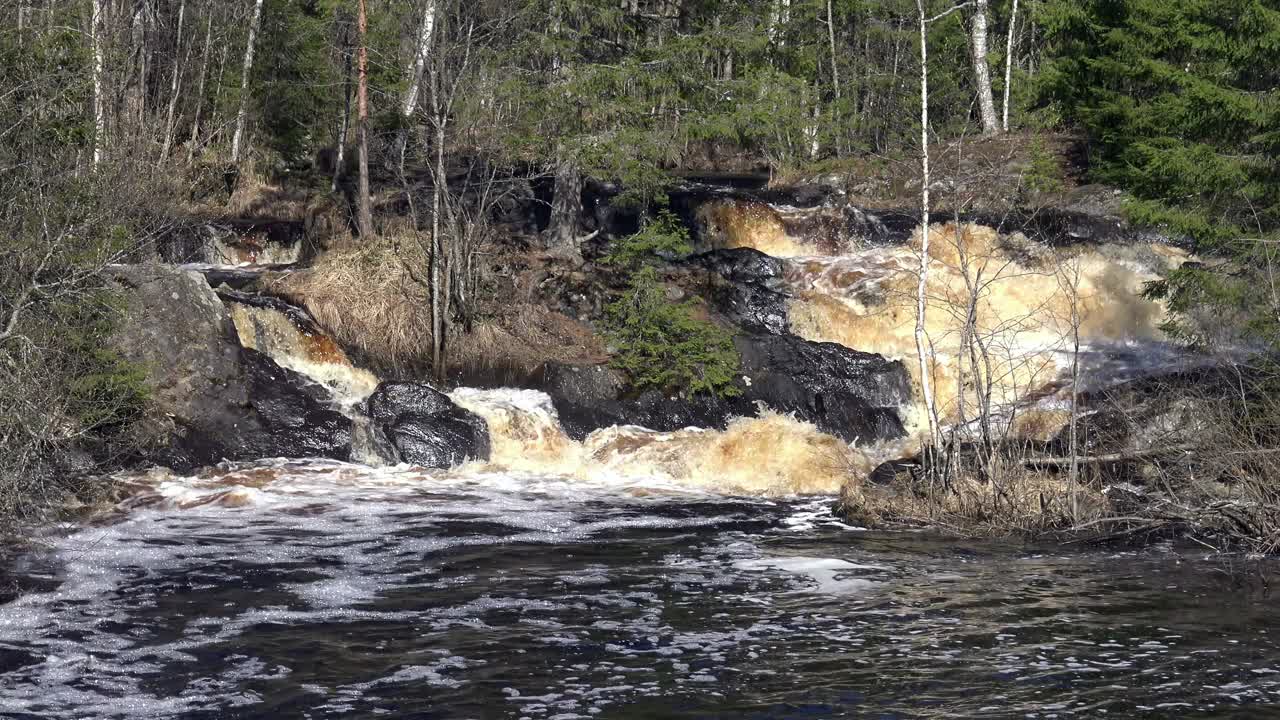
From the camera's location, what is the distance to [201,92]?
1179 inches

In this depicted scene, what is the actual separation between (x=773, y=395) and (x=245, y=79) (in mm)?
16944

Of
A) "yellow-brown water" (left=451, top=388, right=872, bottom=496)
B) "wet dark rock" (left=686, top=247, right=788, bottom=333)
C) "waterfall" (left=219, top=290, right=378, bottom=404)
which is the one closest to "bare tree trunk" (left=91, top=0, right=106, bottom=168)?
"waterfall" (left=219, top=290, right=378, bottom=404)

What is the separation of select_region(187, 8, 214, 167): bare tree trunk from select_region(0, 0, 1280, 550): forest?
6.0 inches

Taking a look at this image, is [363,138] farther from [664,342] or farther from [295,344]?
[664,342]

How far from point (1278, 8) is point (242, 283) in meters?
15.9

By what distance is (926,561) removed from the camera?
11750 mm

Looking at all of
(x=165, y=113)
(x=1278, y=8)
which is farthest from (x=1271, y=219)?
(x=165, y=113)

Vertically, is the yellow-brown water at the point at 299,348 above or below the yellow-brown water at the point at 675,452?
above

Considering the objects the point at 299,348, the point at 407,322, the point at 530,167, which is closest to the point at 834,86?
the point at 530,167

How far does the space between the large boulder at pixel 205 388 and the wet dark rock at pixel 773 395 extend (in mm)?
3422

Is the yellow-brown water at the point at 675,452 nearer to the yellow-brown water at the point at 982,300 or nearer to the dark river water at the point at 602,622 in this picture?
the dark river water at the point at 602,622

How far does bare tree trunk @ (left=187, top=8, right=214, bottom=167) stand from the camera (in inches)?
1133

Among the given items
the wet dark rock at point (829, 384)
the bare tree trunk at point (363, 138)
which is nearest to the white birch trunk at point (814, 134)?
the bare tree trunk at point (363, 138)

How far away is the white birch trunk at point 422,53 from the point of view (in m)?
20.2
